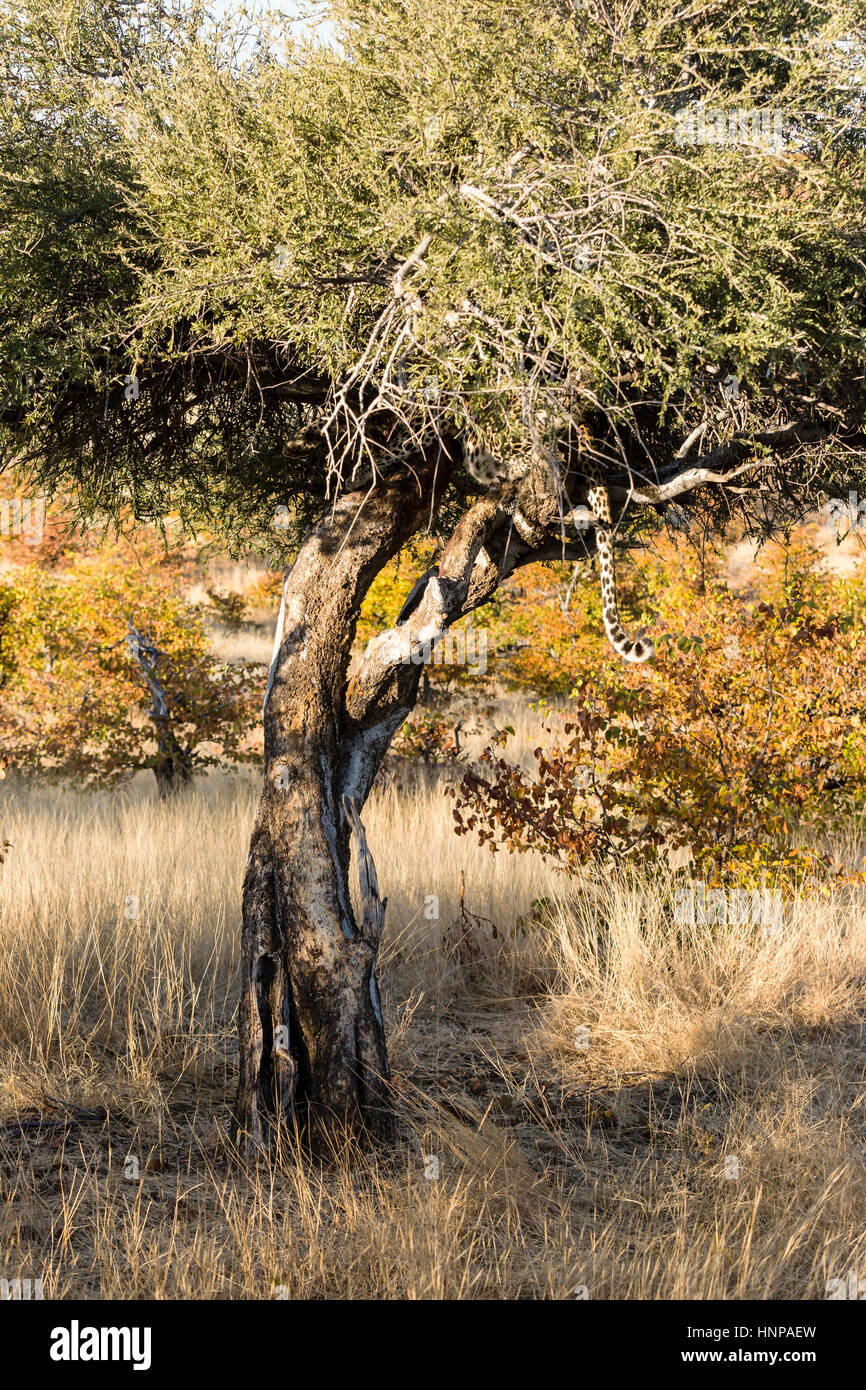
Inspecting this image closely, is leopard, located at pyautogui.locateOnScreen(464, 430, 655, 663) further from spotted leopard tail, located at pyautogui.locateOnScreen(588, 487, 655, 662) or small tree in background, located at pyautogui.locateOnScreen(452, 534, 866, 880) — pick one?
small tree in background, located at pyautogui.locateOnScreen(452, 534, 866, 880)

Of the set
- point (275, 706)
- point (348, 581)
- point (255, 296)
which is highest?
point (255, 296)

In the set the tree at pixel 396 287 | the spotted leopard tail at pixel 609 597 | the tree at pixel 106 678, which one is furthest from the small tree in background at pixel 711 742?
the tree at pixel 106 678

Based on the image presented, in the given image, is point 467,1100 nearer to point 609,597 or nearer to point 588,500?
point 609,597

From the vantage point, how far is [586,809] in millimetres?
8477

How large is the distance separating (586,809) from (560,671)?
696 centimetres

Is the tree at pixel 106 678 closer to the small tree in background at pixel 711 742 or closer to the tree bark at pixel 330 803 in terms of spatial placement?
the small tree in background at pixel 711 742

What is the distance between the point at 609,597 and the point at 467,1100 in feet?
8.78

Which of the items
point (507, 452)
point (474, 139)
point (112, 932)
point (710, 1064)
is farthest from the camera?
point (112, 932)

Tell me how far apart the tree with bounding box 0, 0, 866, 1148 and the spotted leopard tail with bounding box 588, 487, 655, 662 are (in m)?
0.18

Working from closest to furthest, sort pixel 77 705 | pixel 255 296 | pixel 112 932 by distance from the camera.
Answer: pixel 255 296 < pixel 112 932 < pixel 77 705

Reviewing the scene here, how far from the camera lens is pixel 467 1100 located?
Result: 5.83 m

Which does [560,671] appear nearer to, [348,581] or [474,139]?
[348,581]

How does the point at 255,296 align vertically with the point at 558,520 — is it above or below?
above

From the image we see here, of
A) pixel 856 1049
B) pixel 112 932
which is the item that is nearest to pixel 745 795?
pixel 856 1049
